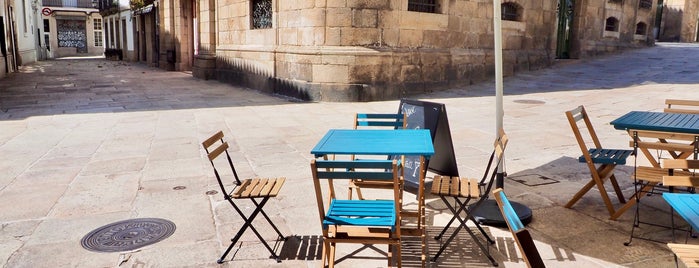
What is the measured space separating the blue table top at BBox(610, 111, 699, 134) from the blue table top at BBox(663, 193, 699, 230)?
145 centimetres

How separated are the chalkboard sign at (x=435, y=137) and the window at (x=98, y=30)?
51.6 m

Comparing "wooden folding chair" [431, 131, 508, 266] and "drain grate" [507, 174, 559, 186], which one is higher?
"wooden folding chair" [431, 131, 508, 266]

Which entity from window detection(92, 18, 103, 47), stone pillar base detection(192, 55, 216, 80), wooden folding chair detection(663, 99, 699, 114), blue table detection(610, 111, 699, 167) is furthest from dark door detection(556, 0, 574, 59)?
window detection(92, 18, 103, 47)

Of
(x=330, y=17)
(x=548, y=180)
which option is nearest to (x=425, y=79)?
(x=330, y=17)

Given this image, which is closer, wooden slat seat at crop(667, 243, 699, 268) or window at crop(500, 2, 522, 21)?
wooden slat seat at crop(667, 243, 699, 268)

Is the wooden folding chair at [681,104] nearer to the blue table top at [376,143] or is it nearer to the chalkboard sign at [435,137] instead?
the chalkboard sign at [435,137]

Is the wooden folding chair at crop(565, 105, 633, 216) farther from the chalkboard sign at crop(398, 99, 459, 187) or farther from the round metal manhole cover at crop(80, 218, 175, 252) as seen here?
the round metal manhole cover at crop(80, 218, 175, 252)

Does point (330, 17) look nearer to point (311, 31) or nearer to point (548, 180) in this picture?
point (311, 31)

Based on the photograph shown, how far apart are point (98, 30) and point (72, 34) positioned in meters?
2.24

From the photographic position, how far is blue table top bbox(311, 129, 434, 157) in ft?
10.7

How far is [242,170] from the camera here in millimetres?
5891

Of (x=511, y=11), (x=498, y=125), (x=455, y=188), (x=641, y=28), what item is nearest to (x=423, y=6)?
(x=511, y=11)

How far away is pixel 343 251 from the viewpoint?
367 cm

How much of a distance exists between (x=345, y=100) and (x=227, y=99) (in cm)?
300
